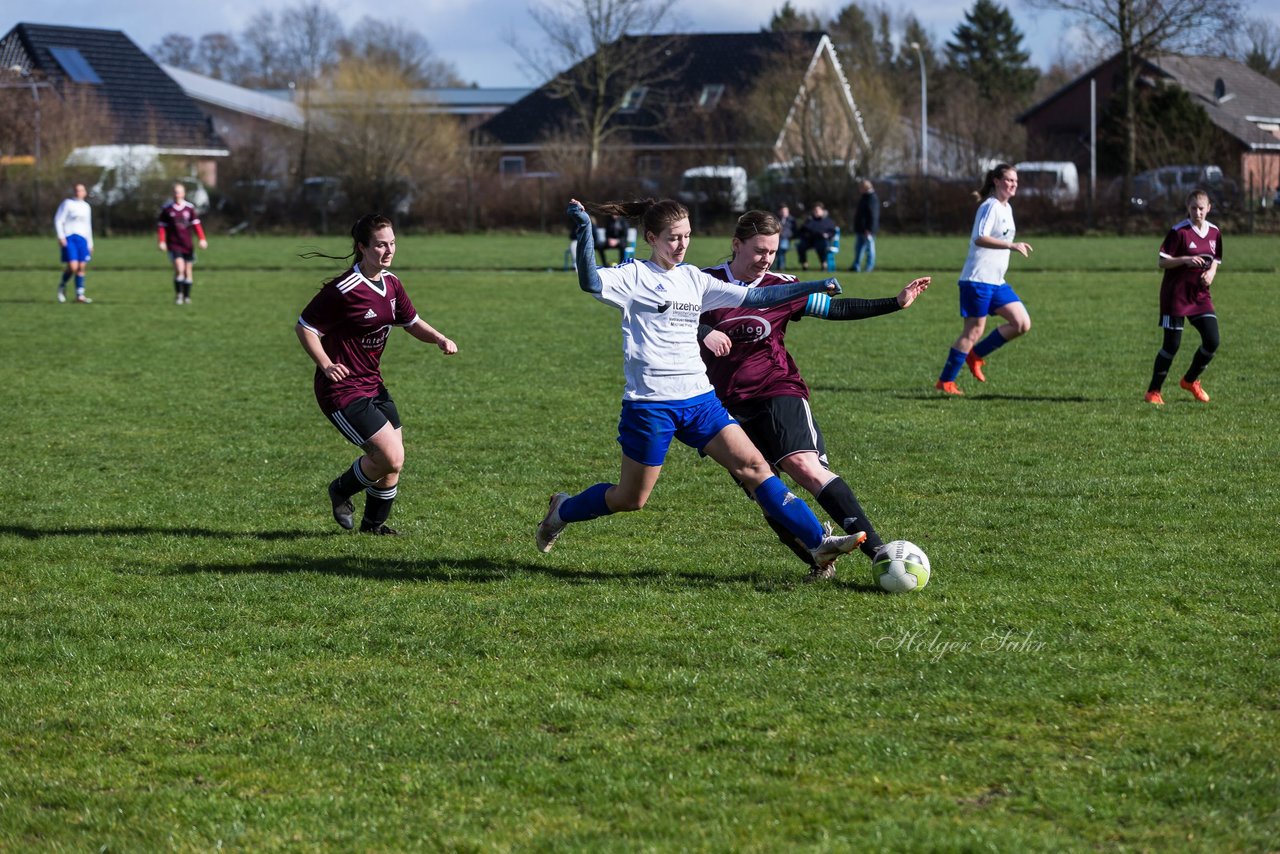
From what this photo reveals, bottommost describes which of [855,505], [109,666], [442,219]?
[109,666]

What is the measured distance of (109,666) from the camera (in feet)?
17.9

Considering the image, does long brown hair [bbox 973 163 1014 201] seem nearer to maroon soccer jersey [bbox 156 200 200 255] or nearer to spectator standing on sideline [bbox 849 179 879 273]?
maroon soccer jersey [bbox 156 200 200 255]

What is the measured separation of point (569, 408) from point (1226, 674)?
7361 millimetres

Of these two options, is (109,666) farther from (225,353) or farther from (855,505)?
(225,353)

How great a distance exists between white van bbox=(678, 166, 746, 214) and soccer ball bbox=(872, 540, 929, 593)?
39.7 metres

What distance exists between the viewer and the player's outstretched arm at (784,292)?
6105 mm

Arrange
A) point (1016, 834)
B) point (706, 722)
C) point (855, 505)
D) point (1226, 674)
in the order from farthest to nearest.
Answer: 1. point (855, 505)
2. point (1226, 674)
3. point (706, 722)
4. point (1016, 834)

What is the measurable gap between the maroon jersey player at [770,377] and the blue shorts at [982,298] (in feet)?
19.8

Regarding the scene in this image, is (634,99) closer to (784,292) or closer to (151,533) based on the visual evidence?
(151,533)

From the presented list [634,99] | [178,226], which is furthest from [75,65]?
[178,226]

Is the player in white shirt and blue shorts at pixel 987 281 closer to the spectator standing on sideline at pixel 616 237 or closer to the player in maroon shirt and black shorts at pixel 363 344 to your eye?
the player in maroon shirt and black shorts at pixel 363 344

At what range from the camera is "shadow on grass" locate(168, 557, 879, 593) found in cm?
649

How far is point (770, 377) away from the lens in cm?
657

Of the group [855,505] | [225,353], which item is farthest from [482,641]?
[225,353]
